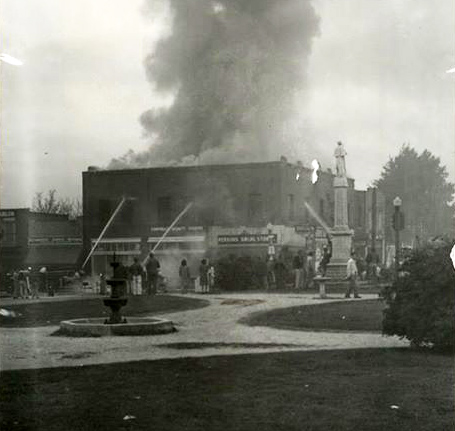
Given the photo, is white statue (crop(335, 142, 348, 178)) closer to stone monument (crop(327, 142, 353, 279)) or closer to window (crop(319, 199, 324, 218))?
stone monument (crop(327, 142, 353, 279))

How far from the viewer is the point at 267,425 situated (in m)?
6.75

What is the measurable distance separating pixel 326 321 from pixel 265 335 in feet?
10.1

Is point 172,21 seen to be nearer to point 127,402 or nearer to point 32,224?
point 127,402

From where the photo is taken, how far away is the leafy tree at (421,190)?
661 inches

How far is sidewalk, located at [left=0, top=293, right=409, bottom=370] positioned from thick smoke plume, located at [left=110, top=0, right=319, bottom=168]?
3646mm

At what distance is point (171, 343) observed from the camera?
43.3 ft

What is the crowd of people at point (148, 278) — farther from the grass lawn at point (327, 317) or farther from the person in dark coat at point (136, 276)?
the grass lawn at point (327, 317)

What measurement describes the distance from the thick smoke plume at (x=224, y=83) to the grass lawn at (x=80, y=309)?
9.63ft

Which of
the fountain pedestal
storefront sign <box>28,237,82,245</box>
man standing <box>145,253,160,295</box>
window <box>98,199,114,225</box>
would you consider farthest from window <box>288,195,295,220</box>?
the fountain pedestal

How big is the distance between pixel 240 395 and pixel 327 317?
32.8 feet

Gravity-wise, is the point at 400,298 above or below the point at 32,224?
below

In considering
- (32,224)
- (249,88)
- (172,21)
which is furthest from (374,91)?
(249,88)

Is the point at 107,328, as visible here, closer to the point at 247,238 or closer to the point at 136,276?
the point at 136,276

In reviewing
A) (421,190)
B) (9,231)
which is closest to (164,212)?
(9,231)
